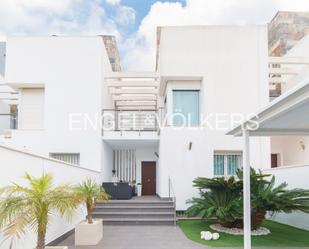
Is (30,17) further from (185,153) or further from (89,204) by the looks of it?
(89,204)

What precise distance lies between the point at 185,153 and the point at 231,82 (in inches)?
159

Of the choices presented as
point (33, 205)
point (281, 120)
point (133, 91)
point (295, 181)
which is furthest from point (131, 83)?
point (33, 205)

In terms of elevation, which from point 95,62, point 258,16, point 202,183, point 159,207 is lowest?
point 159,207

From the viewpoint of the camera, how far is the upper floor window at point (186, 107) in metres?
16.3

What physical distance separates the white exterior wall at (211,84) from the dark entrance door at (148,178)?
5.41m

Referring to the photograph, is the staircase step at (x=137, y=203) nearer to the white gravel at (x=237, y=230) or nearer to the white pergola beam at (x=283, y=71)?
the white gravel at (x=237, y=230)

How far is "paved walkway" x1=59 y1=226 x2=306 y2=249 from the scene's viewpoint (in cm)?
955

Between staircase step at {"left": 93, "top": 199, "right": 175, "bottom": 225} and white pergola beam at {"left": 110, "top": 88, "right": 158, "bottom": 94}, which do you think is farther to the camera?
white pergola beam at {"left": 110, "top": 88, "right": 158, "bottom": 94}

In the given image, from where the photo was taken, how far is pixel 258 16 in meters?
21.9

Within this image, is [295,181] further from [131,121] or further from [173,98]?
[131,121]

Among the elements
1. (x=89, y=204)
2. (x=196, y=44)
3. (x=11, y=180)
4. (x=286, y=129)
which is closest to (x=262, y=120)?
(x=286, y=129)

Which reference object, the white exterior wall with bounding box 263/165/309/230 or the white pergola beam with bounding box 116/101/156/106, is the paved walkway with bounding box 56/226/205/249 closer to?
the white exterior wall with bounding box 263/165/309/230

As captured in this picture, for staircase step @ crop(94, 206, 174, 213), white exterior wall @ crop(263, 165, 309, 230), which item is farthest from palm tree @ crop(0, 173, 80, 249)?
white exterior wall @ crop(263, 165, 309, 230)

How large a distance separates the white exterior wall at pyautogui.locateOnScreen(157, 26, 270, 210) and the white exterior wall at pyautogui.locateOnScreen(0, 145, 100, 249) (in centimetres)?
499
